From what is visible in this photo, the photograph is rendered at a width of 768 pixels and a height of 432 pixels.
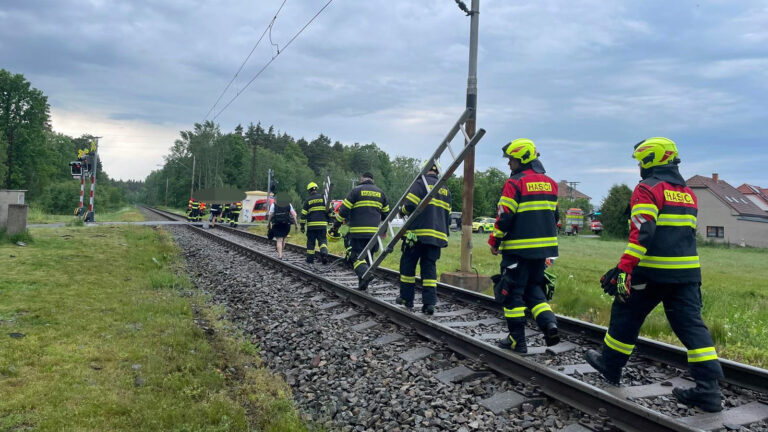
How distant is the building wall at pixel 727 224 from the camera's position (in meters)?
48.8

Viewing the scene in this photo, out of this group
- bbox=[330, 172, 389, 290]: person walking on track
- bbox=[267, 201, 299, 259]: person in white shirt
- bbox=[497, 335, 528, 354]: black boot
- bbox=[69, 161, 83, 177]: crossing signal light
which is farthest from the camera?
bbox=[69, 161, 83, 177]: crossing signal light

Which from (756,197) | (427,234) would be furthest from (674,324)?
(756,197)

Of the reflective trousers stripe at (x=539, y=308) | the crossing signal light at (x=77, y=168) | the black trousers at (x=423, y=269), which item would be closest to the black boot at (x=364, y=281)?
the black trousers at (x=423, y=269)

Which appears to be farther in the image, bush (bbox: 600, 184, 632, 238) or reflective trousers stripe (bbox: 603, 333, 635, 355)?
bush (bbox: 600, 184, 632, 238)

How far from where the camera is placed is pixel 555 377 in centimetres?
404

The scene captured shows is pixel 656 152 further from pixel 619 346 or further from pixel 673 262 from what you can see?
pixel 619 346

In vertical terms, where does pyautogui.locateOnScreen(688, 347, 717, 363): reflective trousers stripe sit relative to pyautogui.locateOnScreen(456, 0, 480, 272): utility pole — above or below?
below

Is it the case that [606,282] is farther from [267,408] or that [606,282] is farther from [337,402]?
[267,408]

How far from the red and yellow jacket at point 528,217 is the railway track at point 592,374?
3.33 ft

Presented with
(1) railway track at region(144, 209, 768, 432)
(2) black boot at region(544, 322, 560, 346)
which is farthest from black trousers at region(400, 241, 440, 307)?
(2) black boot at region(544, 322, 560, 346)

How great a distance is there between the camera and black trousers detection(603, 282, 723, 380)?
383 cm

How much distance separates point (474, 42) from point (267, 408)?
778 cm

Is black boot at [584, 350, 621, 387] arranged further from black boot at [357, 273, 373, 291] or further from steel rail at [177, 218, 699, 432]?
black boot at [357, 273, 373, 291]

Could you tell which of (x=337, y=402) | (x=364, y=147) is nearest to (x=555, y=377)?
(x=337, y=402)
